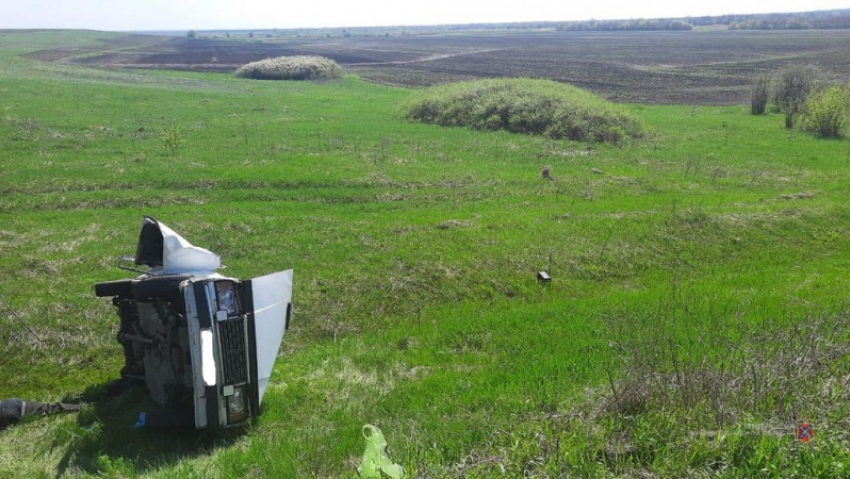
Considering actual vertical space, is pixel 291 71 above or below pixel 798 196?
above

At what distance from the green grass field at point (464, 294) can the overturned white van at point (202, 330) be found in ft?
1.66

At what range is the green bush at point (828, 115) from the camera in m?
30.4

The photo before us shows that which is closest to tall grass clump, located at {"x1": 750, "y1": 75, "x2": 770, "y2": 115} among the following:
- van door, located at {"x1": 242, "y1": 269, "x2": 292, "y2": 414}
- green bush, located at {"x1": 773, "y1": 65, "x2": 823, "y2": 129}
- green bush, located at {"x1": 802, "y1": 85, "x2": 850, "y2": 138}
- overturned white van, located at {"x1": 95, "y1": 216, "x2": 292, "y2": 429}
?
green bush, located at {"x1": 773, "y1": 65, "x2": 823, "y2": 129}

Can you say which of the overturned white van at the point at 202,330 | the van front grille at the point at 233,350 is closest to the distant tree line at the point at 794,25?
the overturned white van at the point at 202,330

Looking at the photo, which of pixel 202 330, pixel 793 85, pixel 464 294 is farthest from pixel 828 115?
pixel 202 330

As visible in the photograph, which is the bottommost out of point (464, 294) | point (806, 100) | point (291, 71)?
point (464, 294)

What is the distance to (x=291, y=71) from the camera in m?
60.9

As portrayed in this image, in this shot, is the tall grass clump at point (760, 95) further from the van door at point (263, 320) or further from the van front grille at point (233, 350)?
the van front grille at point (233, 350)

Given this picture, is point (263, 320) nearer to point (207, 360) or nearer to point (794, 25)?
point (207, 360)

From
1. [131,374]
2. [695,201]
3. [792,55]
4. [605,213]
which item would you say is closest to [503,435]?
[131,374]

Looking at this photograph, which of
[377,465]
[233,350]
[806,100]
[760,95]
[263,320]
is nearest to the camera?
[377,465]

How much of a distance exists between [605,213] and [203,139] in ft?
57.1

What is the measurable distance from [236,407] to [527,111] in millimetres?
27495

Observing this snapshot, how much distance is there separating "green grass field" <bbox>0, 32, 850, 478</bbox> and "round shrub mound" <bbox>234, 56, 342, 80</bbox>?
112ft
